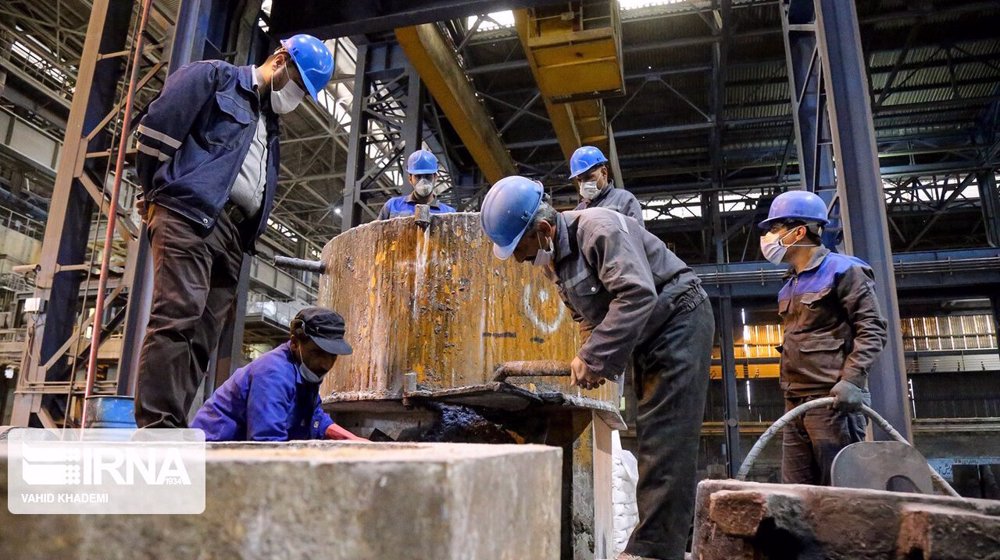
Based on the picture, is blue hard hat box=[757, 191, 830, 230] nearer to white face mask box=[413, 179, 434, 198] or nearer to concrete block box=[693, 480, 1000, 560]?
concrete block box=[693, 480, 1000, 560]

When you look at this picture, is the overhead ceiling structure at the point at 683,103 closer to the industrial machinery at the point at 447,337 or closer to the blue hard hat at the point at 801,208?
the industrial machinery at the point at 447,337

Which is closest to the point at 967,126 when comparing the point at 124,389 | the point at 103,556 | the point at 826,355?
the point at 826,355

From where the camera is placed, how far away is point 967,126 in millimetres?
15094

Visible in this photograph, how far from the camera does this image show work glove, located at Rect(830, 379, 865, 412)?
11.1 ft

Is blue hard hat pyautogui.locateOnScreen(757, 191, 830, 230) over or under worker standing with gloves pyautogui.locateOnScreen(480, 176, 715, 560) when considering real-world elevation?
over

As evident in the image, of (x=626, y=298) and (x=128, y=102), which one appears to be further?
(x=128, y=102)

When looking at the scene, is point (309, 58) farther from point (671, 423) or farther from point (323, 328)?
point (671, 423)

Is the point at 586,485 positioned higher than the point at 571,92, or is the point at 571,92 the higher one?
the point at 571,92

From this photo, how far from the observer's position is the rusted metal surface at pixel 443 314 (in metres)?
3.96

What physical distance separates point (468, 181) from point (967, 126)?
11.4 metres

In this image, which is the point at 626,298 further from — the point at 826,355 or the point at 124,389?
the point at 124,389

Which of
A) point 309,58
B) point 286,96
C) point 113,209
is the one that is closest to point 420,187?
point 113,209

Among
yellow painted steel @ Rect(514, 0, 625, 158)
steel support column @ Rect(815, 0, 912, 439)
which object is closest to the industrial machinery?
steel support column @ Rect(815, 0, 912, 439)

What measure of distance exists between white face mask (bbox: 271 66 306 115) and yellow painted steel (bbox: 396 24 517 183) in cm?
548
